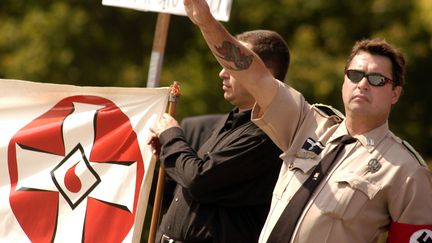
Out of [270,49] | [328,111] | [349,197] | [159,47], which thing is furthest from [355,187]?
[159,47]

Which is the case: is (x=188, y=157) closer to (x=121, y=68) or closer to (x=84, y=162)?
(x=84, y=162)

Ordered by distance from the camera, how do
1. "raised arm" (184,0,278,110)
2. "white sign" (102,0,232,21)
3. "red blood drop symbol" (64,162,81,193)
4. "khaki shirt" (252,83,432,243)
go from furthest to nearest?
"white sign" (102,0,232,21), "red blood drop symbol" (64,162,81,193), "raised arm" (184,0,278,110), "khaki shirt" (252,83,432,243)

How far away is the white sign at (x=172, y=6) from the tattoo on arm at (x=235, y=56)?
1.29m

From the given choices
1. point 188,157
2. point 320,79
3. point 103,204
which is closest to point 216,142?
point 188,157

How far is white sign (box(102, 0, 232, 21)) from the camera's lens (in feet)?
21.5

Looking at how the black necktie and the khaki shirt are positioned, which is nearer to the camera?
the khaki shirt

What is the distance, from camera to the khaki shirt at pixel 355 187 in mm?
4941

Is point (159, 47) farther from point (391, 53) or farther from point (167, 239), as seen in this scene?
point (391, 53)

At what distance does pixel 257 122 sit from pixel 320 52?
884cm

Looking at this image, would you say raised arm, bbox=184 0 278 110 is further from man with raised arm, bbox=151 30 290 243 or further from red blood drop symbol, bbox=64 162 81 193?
red blood drop symbol, bbox=64 162 81 193

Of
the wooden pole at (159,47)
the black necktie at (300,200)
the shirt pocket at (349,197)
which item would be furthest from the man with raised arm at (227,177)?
the wooden pole at (159,47)

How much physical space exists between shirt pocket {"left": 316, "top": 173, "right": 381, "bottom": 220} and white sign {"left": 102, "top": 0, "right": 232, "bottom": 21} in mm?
1789

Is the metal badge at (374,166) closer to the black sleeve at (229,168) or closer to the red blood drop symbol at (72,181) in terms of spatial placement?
the black sleeve at (229,168)

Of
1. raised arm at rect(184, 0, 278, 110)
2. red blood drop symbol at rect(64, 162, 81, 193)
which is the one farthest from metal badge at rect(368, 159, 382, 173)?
red blood drop symbol at rect(64, 162, 81, 193)
